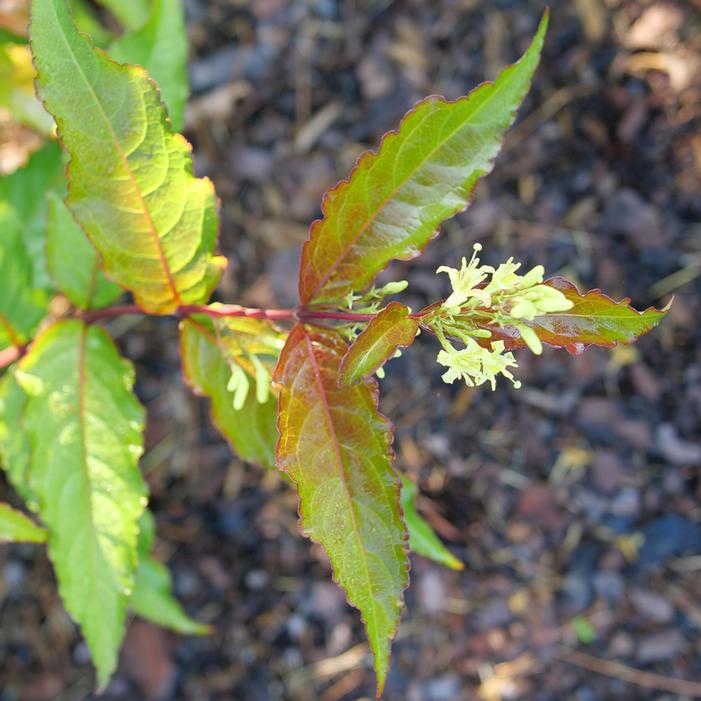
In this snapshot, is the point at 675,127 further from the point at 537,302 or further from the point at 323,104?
the point at 537,302

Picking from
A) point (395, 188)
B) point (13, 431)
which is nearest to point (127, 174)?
point (395, 188)

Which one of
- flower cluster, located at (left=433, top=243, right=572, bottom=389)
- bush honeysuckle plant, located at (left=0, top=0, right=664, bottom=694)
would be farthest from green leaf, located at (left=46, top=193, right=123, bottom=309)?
flower cluster, located at (left=433, top=243, right=572, bottom=389)

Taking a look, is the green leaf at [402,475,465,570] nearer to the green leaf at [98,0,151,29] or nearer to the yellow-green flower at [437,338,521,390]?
the yellow-green flower at [437,338,521,390]

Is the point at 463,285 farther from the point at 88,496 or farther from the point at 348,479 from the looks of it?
the point at 88,496

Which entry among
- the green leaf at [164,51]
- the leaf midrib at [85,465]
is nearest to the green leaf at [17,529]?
the leaf midrib at [85,465]

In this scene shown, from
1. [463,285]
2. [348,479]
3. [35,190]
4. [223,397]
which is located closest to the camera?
[463,285]

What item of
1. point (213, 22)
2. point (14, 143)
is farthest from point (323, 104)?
point (14, 143)

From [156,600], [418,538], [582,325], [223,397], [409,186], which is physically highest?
[409,186]
